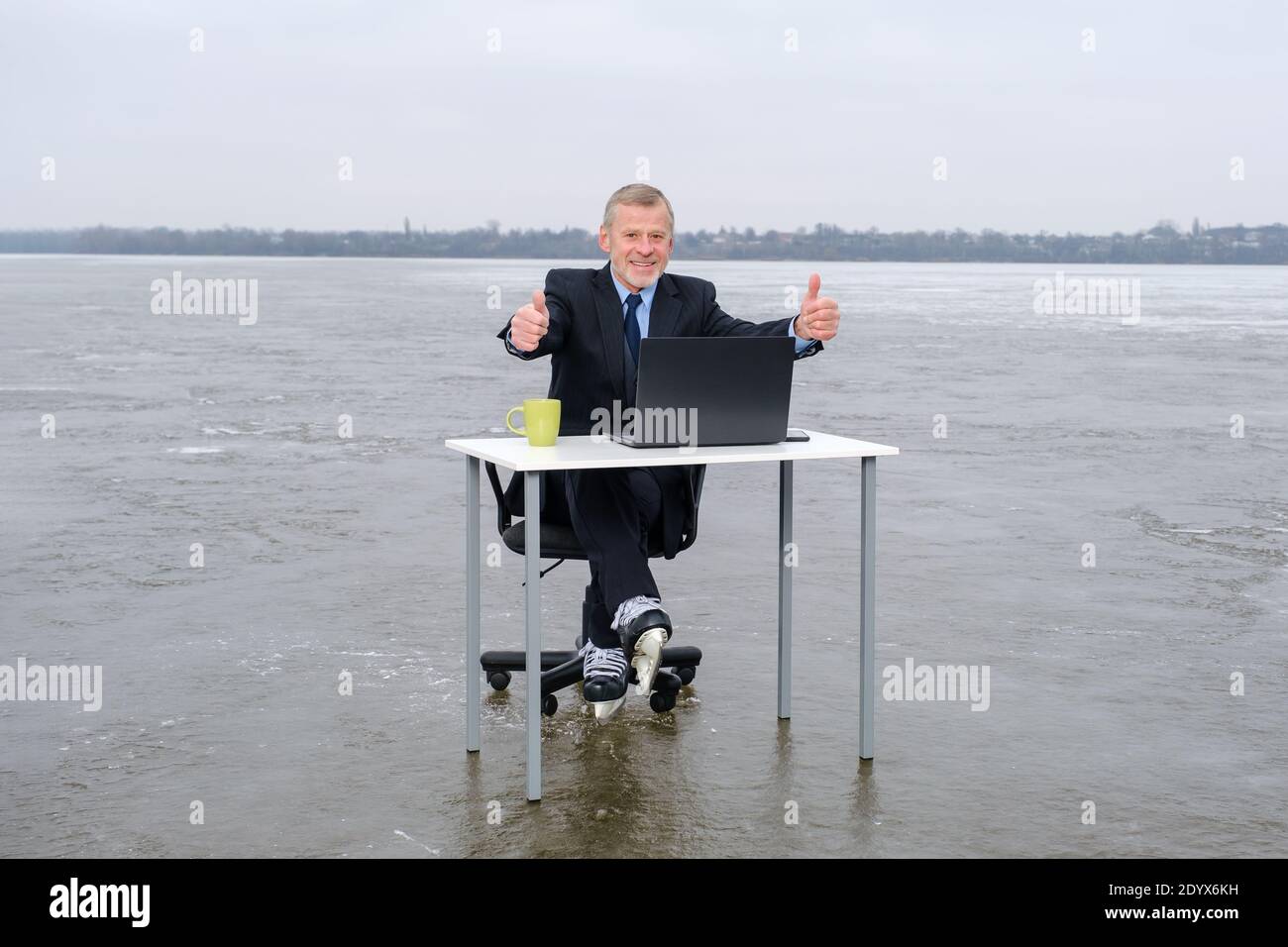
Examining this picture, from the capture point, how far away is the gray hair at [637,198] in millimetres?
4527

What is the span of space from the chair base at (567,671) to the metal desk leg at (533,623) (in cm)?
71

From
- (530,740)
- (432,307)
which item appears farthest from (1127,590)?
(432,307)

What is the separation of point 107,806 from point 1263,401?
12512mm

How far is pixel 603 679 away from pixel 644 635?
34 centimetres

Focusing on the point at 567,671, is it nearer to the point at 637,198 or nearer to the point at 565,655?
the point at 565,655

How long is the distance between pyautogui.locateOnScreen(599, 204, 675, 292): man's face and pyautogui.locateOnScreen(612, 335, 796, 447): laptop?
62cm

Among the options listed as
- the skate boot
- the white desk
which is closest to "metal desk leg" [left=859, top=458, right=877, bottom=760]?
the white desk

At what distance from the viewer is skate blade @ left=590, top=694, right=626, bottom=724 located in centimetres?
448

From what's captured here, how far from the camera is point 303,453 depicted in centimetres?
1026

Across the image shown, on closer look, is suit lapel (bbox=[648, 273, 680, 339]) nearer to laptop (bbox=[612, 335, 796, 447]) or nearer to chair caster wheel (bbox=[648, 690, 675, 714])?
laptop (bbox=[612, 335, 796, 447])

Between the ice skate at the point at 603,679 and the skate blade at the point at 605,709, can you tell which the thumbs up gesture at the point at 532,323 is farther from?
the skate blade at the point at 605,709

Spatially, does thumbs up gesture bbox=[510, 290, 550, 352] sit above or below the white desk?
above

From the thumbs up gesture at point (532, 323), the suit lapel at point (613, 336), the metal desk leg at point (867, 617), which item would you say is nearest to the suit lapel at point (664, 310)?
the suit lapel at point (613, 336)

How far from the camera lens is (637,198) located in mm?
4523
